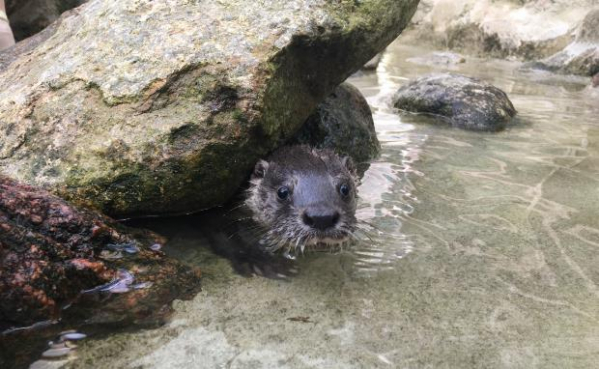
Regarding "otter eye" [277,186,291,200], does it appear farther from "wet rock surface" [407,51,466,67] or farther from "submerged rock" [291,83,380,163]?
"wet rock surface" [407,51,466,67]

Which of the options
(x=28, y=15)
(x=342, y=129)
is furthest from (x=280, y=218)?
(x=28, y=15)

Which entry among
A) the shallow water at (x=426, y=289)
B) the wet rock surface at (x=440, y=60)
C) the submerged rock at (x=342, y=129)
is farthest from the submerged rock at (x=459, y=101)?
the wet rock surface at (x=440, y=60)

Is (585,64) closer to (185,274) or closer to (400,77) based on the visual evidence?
(400,77)

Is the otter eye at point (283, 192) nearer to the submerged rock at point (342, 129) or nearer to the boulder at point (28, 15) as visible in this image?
the submerged rock at point (342, 129)

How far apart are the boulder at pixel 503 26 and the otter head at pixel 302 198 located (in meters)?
9.51

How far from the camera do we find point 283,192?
3.28 meters

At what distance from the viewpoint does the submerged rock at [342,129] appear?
15.1 ft

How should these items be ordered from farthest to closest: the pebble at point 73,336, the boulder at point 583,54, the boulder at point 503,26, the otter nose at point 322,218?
the boulder at point 503,26, the boulder at point 583,54, the otter nose at point 322,218, the pebble at point 73,336

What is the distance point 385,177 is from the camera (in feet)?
14.4

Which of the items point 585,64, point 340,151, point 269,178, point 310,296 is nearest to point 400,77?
point 585,64

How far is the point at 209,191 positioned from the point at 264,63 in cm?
88

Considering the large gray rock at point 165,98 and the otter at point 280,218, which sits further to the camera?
the large gray rock at point 165,98

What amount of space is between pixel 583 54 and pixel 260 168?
840 centimetres

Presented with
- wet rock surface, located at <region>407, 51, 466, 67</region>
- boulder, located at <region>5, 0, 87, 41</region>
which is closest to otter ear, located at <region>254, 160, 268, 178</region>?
boulder, located at <region>5, 0, 87, 41</region>
